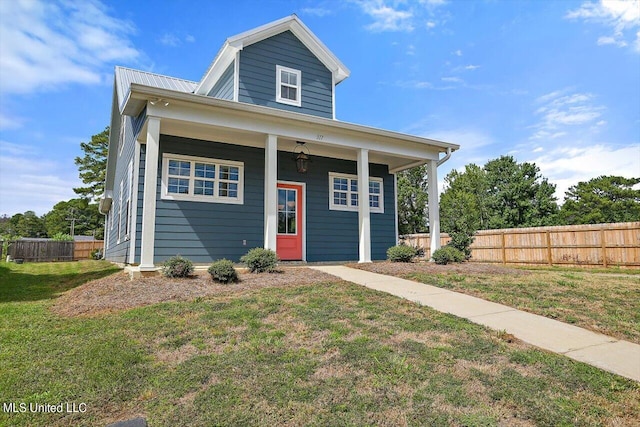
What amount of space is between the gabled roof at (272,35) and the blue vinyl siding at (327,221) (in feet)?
10.9

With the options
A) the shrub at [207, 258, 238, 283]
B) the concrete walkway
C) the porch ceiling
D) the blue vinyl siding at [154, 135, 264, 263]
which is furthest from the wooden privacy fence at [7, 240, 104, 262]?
the concrete walkway

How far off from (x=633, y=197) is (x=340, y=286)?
38.7m

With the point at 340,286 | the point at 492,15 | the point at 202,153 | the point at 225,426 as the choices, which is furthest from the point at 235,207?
the point at 492,15

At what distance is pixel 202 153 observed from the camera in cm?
932

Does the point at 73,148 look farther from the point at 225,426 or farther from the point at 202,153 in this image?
the point at 225,426

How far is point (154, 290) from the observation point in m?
5.84

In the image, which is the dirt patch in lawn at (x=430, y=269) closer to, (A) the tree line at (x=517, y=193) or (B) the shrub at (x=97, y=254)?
(B) the shrub at (x=97, y=254)

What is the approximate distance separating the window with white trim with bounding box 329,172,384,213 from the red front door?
1.18m

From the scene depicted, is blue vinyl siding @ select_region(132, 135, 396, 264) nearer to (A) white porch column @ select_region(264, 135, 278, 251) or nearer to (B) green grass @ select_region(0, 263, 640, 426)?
(A) white porch column @ select_region(264, 135, 278, 251)

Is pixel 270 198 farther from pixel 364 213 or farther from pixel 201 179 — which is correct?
pixel 364 213

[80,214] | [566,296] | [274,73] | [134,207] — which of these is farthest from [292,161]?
[80,214]

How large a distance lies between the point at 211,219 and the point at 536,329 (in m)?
7.52

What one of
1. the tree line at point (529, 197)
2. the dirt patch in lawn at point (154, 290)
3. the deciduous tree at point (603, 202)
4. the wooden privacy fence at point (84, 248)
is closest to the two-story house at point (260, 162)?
the dirt patch in lawn at point (154, 290)

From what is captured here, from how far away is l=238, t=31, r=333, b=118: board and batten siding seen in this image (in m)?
10.5
